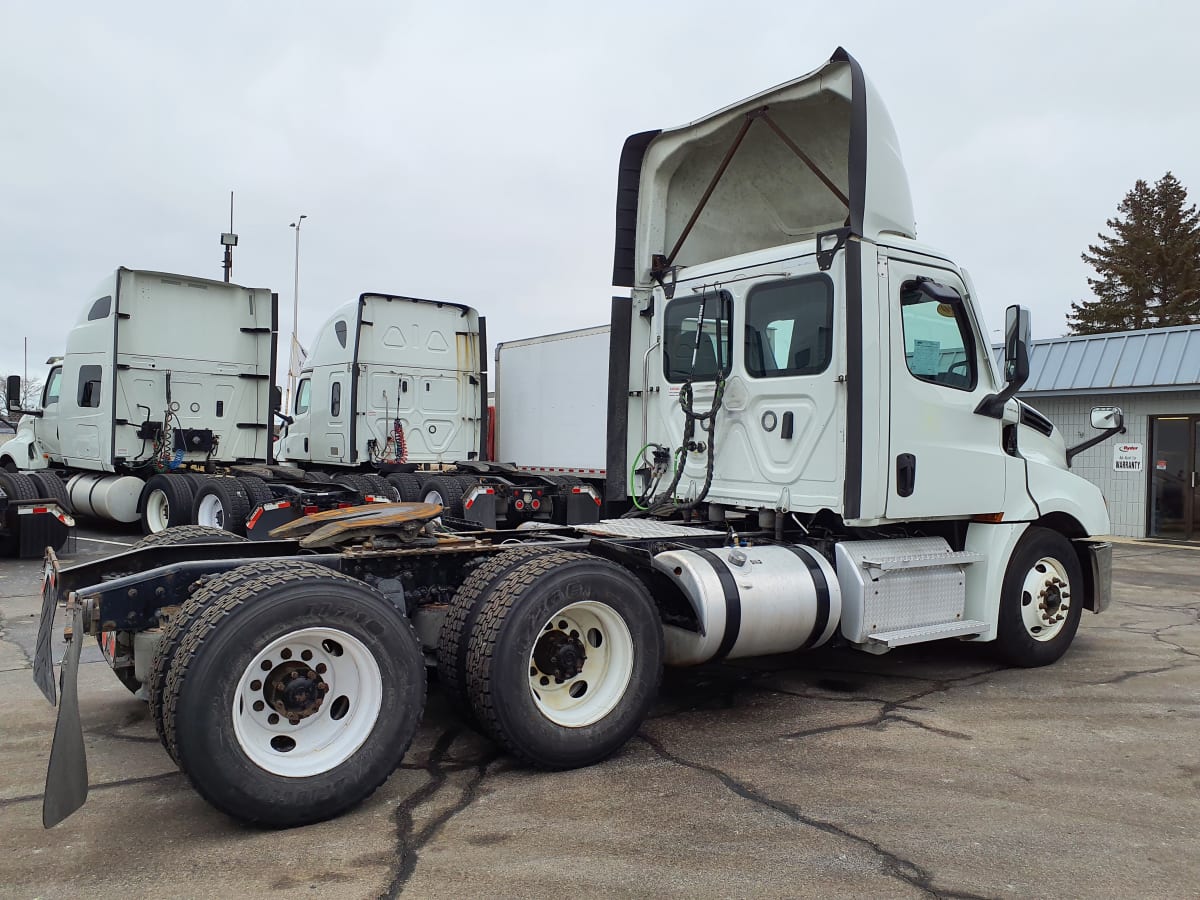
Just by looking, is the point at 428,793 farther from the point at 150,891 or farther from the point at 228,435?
the point at 228,435

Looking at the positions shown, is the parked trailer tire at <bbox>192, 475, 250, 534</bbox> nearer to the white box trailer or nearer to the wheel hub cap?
the white box trailer

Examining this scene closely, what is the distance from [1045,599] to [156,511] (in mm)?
11340

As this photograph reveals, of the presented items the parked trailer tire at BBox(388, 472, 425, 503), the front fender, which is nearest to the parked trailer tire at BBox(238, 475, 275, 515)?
the parked trailer tire at BBox(388, 472, 425, 503)

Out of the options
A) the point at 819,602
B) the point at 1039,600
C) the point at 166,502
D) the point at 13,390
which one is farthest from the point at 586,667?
the point at 13,390

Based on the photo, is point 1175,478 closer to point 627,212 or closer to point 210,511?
point 627,212

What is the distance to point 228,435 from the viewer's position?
547 inches

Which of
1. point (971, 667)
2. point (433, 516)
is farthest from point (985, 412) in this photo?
point (433, 516)

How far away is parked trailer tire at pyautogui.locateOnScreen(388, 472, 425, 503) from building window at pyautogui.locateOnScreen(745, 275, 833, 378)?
7.46m

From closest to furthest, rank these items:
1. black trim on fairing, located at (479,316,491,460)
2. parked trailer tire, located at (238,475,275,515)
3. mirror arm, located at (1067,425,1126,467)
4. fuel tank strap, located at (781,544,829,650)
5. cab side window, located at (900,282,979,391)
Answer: fuel tank strap, located at (781,544,829,650), cab side window, located at (900,282,979,391), mirror arm, located at (1067,425,1126,467), parked trailer tire, located at (238,475,275,515), black trim on fairing, located at (479,316,491,460)

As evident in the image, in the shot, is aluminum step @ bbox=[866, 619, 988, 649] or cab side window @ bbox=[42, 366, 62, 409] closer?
aluminum step @ bbox=[866, 619, 988, 649]

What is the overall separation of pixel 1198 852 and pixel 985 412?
3.11 metres

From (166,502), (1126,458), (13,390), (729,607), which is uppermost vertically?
(13,390)

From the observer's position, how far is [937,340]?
594cm

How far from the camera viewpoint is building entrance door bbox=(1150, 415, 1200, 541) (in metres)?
15.6
